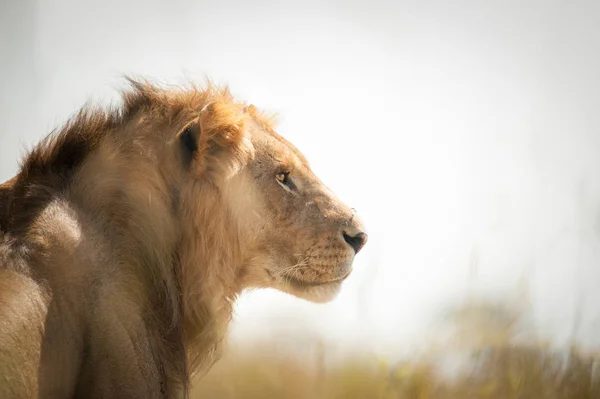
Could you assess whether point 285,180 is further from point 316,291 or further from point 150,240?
point 150,240

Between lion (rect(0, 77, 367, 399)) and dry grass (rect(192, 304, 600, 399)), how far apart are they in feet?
2.72

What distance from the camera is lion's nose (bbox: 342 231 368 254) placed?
3.86 metres

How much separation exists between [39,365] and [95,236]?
63 centimetres

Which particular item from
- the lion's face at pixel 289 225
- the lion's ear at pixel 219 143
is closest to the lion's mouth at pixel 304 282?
the lion's face at pixel 289 225

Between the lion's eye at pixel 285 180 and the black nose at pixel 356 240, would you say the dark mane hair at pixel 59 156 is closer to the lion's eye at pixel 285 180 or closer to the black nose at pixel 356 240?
the lion's eye at pixel 285 180

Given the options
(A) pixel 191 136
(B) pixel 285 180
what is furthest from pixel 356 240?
(A) pixel 191 136

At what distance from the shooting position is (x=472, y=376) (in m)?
4.31

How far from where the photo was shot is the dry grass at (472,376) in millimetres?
4242

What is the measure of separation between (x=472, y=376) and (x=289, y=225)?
1.59 metres

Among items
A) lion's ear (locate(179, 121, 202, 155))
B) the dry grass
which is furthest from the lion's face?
the dry grass

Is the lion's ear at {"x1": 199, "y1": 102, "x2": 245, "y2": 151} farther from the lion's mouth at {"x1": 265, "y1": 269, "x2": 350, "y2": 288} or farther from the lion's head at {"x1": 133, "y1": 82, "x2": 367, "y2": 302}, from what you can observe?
the lion's mouth at {"x1": 265, "y1": 269, "x2": 350, "y2": 288}

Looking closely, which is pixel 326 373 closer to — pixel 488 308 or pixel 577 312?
pixel 488 308

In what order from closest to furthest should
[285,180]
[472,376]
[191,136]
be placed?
[191,136], [285,180], [472,376]

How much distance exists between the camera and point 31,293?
2752 mm
